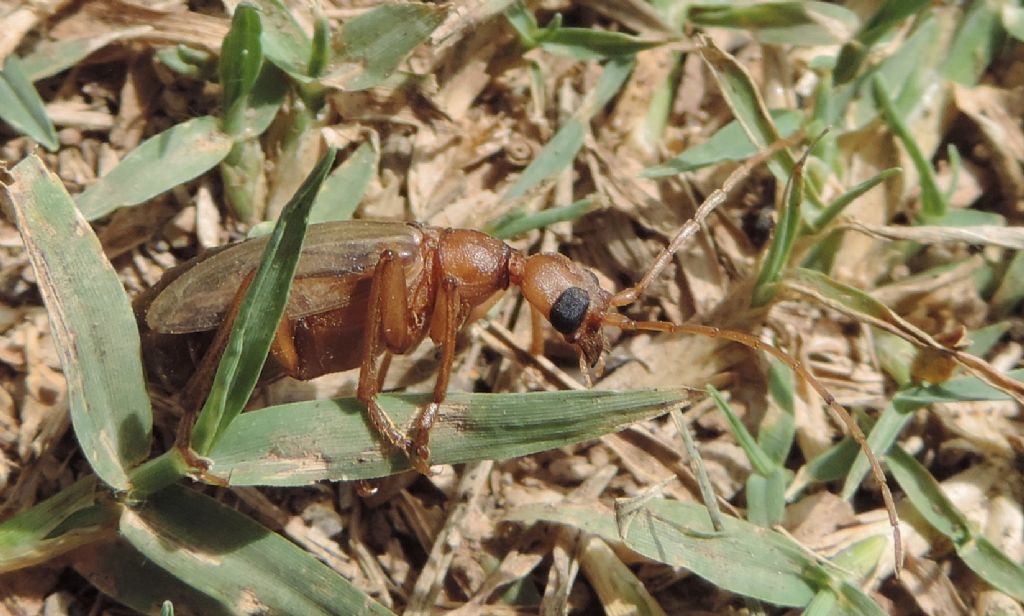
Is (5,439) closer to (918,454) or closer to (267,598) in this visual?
(267,598)

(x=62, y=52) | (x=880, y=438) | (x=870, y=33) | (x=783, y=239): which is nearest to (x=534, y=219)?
(x=783, y=239)

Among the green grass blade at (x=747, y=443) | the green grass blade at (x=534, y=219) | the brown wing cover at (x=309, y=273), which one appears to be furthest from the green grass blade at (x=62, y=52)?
the green grass blade at (x=747, y=443)

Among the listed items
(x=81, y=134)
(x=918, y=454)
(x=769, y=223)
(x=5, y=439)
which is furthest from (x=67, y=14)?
(x=918, y=454)

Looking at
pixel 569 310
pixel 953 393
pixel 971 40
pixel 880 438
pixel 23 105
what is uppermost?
pixel 23 105

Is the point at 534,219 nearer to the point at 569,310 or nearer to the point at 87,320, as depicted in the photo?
the point at 569,310

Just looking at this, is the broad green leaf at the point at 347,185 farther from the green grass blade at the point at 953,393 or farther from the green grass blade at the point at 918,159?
the green grass blade at the point at 953,393
